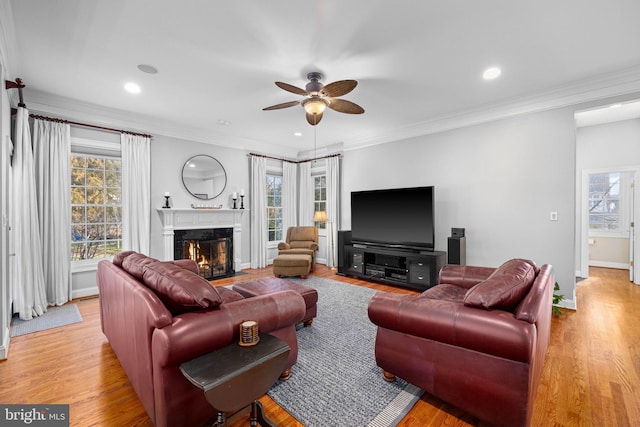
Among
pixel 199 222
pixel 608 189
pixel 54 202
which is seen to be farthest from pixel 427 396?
pixel 608 189

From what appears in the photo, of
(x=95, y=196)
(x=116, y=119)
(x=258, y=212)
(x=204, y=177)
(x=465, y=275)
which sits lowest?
(x=465, y=275)

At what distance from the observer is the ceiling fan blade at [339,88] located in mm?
2773

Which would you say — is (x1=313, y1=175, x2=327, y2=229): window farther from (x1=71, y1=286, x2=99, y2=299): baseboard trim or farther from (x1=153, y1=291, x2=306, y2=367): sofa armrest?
(x1=153, y1=291, x2=306, y2=367): sofa armrest

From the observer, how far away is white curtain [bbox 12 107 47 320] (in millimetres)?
3293

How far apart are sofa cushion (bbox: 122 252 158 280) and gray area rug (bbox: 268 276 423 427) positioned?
3.99 feet

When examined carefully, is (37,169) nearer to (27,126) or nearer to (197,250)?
(27,126)

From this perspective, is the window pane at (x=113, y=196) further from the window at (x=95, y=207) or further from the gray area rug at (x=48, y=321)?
the gray area rug at (x=48, y=321)

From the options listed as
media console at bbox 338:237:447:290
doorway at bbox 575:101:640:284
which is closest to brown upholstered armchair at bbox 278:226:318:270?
media console at bbox 338:237:447:290

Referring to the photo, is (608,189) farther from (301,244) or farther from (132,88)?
(132,88)

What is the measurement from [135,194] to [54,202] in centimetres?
95

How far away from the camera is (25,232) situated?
3385mm

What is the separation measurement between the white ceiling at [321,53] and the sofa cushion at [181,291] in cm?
200

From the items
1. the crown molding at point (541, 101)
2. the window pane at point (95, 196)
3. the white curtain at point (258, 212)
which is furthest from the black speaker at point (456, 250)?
the window pane at point (95, 196)

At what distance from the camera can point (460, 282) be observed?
2934mm
